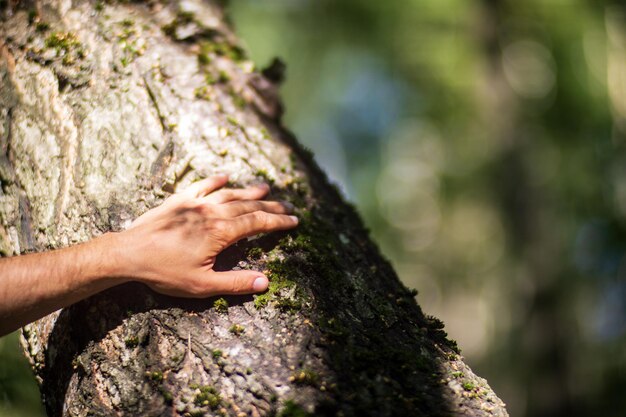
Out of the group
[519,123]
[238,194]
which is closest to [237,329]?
[238,194]

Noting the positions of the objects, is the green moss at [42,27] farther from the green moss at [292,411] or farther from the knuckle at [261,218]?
the green moss at [292,411]

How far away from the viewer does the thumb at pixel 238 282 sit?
6.22 feet

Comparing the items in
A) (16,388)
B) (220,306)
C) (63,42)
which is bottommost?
(16,388)

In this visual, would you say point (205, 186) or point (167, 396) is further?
point (205, 186)

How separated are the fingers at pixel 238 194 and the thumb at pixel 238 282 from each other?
1.20 ft

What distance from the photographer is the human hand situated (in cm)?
187

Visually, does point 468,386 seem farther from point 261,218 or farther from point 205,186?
point 205,186

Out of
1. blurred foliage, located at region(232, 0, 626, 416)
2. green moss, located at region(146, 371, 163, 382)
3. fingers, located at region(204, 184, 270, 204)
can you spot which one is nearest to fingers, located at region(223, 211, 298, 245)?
fingers, located at region(204, 184, 270, 204)

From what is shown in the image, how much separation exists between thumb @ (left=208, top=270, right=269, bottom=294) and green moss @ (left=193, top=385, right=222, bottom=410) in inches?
14.5

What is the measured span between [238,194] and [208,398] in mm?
898

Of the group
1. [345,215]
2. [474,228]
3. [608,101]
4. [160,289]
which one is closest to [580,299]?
[608,101]

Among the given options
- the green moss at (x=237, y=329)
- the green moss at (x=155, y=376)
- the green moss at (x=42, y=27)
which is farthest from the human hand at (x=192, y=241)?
the green moss at (x=42, y=27)

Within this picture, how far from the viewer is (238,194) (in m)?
2.21

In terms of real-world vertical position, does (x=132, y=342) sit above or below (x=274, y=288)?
below
